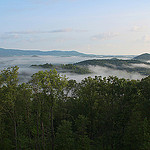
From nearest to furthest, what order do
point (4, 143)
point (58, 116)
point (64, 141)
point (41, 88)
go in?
point (41, 88) < point (64, 141) < point (4, 143) < point (58, 116)

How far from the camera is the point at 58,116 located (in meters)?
48.6

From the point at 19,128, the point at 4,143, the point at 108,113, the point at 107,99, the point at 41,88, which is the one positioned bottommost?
the point at 4,143

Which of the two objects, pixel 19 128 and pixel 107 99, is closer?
pixel 107 99

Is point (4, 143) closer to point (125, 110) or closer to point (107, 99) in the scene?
point (107, 99)

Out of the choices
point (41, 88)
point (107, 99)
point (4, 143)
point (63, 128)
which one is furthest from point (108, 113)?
point (4, 143)

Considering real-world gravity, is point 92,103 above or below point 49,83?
below

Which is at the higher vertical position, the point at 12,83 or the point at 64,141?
the point at 12,83

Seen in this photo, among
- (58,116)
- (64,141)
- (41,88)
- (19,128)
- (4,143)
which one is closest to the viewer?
(41,88)

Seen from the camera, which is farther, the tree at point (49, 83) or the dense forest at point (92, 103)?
the dense forest at point (92, 103)

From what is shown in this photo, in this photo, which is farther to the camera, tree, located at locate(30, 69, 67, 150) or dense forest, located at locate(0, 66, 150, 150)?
dense forest, located at locate(0, 66, 150, 150)

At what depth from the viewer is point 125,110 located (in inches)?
1196

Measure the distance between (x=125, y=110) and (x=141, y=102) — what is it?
3348mm

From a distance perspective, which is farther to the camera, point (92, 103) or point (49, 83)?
point (92, 103)

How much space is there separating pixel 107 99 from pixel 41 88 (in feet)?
44.8
